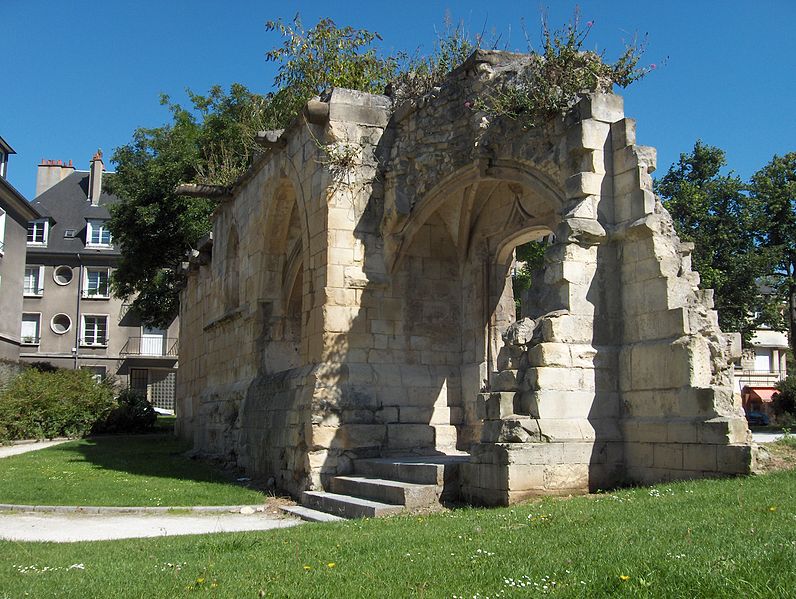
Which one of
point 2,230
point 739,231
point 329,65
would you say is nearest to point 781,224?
point 739,231

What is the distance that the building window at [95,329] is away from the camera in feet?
139

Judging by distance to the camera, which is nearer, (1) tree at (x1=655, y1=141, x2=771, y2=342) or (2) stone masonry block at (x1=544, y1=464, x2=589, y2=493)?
(2) stone masonry block at (x1=544, y1=464, x2=589, y2=493)

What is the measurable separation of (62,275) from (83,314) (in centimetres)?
235

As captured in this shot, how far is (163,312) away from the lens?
2806 cm

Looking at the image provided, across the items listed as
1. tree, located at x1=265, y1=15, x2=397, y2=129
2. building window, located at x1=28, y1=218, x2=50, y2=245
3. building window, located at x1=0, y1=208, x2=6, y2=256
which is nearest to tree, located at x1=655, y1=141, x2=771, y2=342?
tree, located at x1=265, y1=15, x2=397, y2=129

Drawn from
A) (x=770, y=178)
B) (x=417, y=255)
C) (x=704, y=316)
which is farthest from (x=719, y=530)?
(x=770, y=178)

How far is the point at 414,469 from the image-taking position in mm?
9289

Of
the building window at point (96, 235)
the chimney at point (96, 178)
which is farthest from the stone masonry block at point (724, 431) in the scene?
the chimney at point (96, 178)

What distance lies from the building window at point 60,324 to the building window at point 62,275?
68.0 inches

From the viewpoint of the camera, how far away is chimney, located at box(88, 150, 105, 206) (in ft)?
148

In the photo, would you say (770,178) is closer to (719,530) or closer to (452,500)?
(452,500)

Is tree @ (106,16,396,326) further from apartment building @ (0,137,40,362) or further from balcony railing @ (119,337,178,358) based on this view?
balcony railing @ (119,337,178,358)

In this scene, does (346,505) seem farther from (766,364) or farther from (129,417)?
(766,364)

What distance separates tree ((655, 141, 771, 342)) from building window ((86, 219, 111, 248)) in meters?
29.4
